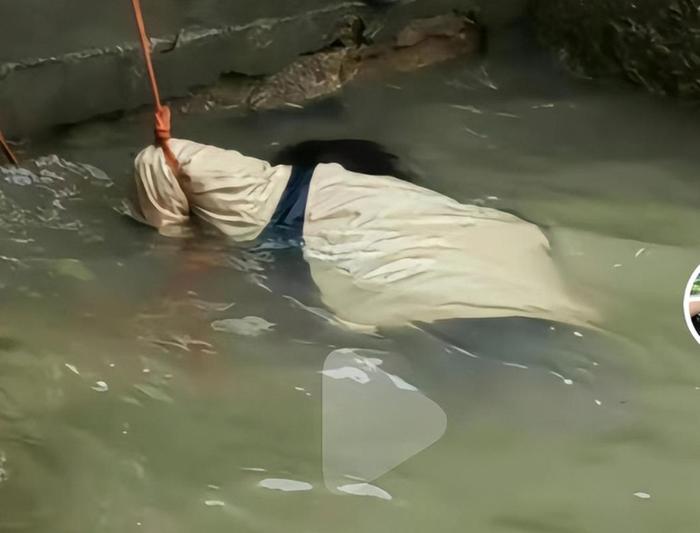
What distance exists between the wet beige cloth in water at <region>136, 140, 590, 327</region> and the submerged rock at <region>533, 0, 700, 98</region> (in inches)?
32.0

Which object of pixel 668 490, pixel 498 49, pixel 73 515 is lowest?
pixel 668 490

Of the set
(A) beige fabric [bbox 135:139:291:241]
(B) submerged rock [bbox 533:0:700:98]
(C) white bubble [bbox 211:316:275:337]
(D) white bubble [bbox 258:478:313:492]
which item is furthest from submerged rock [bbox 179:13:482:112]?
(D) white bubble [bbox 258:478:313:492]

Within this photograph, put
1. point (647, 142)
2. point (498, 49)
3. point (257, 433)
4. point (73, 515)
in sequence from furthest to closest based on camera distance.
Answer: point (498, 49), point (647, 142), point (257, 433), point (73, 515)

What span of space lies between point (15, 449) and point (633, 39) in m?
1.72

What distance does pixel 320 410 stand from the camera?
122cm

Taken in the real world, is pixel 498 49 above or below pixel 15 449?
above

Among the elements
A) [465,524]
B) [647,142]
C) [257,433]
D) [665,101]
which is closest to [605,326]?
[465,524]

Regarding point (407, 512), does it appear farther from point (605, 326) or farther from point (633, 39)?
point (633, 39)

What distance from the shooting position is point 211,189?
153 cm

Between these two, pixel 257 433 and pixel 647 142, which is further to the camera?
pixel 647 142

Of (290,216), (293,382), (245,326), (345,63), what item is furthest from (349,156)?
(293,382)

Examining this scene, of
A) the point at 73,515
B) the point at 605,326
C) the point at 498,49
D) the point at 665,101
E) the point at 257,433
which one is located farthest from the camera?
the point at 498,49

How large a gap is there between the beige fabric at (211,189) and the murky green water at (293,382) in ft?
0.18

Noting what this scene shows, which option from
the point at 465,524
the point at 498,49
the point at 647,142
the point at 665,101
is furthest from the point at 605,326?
the point at 498,49
